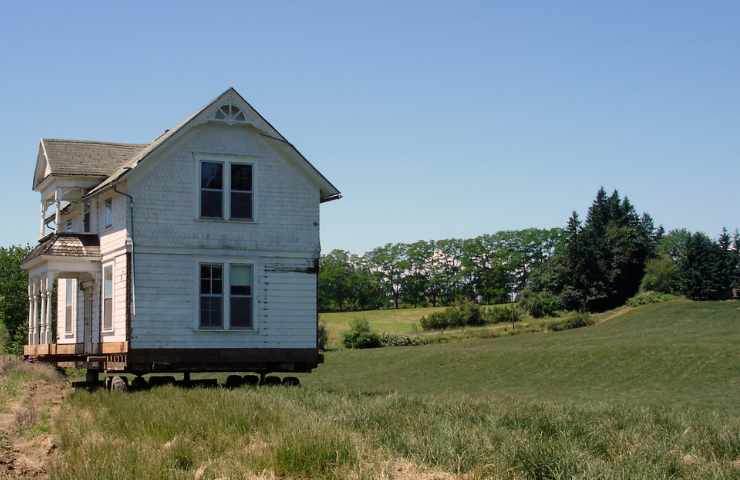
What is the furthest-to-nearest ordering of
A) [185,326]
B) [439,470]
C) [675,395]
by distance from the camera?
[675,395] → [185,326] → [439,470]

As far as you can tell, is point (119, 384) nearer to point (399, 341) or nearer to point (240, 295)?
point (240, 295)

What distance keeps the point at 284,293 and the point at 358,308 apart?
13818cm

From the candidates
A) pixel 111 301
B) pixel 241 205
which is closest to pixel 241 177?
pixel 241 205

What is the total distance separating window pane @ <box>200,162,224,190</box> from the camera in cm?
2817

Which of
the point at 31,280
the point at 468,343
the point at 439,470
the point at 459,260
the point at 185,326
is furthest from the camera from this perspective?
the point at 459,260

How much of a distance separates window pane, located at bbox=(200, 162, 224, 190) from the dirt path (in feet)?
23.6

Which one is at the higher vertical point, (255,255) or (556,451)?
(255,255)

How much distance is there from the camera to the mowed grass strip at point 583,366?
123 ft

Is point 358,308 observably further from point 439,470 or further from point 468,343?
point 439,470

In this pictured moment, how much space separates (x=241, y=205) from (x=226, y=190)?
0.64 m

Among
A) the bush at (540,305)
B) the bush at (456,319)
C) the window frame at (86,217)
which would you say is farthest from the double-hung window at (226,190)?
the bush at (540,305)

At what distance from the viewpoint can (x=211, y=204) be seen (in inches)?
1107

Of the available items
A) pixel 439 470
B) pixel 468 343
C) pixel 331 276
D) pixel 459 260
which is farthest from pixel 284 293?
pixel 459 260

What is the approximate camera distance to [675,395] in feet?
115
